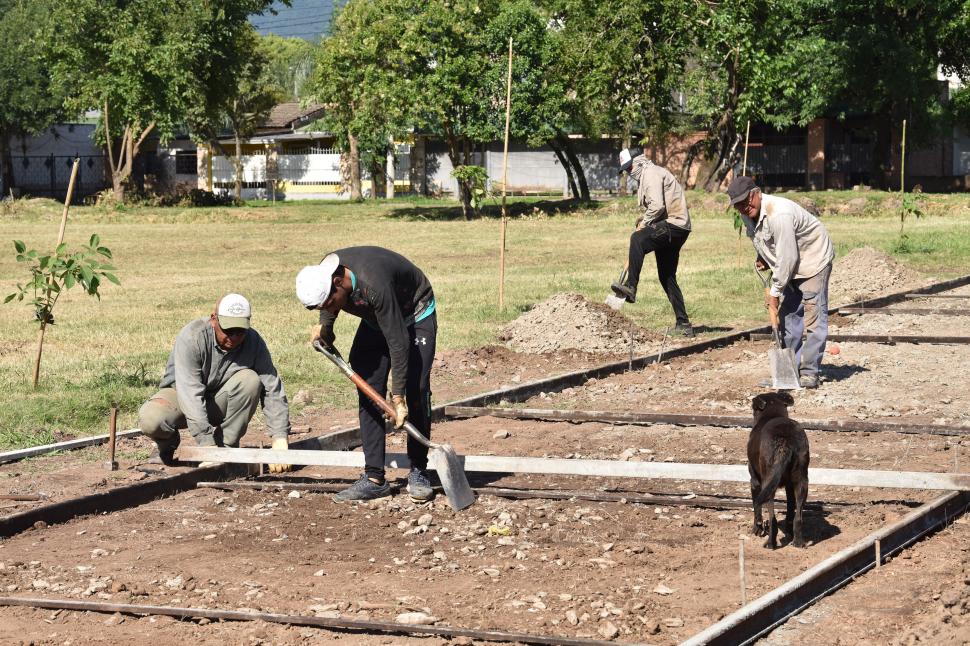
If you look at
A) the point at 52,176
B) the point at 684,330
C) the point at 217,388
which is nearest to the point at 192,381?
the point at 217,388

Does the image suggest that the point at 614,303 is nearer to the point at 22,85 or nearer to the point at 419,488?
the point at 419,488

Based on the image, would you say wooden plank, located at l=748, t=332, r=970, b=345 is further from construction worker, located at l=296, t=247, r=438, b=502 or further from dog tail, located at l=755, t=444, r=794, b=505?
dog tail, located at l=755, t=444, r=794, b=505

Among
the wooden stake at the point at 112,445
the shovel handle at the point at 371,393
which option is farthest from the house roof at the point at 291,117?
the shovel handle at the point at 371,393

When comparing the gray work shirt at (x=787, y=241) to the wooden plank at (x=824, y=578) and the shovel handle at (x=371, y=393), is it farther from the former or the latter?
the shovel handle at (x=371, y=393)

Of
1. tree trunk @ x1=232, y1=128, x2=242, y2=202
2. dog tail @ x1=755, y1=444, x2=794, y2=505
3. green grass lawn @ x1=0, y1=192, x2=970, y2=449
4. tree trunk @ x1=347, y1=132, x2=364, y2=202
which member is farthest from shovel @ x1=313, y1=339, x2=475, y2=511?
tree trunk @ x1=232, y1=128, x2=242, y2=202

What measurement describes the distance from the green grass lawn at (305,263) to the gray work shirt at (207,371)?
192 cm

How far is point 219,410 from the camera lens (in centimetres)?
773

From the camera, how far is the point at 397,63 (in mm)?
37250

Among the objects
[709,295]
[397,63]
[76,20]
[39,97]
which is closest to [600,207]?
[397,63]

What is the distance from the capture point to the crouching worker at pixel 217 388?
24.3 ft

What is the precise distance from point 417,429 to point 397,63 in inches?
1231

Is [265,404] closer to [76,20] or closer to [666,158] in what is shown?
[76,20]

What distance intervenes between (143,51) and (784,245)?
3384 centimetres

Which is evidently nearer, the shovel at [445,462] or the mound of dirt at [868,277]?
the shovel at [445,462]
